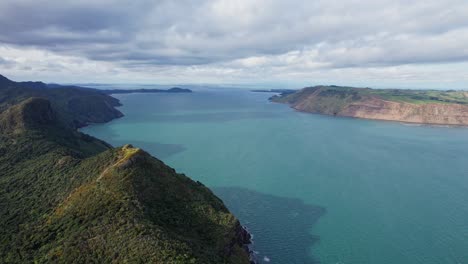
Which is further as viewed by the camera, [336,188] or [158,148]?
[158,148]

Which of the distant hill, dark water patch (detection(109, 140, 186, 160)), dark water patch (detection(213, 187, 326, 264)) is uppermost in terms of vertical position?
the distant hill

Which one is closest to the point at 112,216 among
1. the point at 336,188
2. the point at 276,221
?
the point at 276,221

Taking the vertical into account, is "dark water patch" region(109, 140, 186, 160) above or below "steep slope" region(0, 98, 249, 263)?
below

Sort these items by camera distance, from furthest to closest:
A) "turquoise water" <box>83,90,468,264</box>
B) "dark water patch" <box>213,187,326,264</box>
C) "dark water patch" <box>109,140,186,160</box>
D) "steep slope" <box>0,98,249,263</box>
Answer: "dark water patch" <box>109,140,186,160</box> < "turquoise water" <box>83,90,468,264</box> < "dark water patch" <box>213,187,326,264</box> < "steep slope" <box>0,98,249,263</box>

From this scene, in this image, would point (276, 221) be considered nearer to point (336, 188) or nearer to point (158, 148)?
point (336, 188)

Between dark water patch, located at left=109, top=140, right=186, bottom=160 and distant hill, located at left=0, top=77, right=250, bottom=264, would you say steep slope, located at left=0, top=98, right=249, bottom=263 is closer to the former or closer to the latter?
distant hill, located at left=0, top=77, right=250, bottom=264

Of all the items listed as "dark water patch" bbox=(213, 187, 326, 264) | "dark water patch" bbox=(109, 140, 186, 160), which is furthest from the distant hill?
"dark water patch" bbox=(109, 140, 186, 160)

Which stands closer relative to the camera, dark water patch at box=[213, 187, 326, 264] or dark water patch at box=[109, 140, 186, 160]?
dark water patch at box=[213, 187, 326, 264]

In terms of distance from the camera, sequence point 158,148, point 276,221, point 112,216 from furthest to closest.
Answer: point 158,148 < point 276,221 < point 112,216
